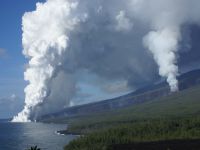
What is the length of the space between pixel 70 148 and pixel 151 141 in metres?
31.5

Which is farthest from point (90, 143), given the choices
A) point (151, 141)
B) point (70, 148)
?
point (151, 141)

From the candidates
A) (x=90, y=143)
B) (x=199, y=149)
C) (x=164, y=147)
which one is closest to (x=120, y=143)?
(x=90, y=143)

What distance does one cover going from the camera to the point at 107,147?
17088cm

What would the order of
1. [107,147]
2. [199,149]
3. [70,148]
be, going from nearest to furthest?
[199,149] < [107,147] < [70,148]

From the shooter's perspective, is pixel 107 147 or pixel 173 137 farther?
pixel 173 137

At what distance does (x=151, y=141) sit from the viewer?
187 m

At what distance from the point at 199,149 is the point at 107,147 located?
3234 cm

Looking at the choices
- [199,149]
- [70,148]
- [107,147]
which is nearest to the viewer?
[199,149]

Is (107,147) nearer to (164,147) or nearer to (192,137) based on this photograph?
(164,147)

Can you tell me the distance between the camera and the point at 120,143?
187 m

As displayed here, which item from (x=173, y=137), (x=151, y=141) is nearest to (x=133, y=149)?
(x=151, y=141)

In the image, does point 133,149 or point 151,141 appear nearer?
point 133,149

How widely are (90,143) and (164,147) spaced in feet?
111

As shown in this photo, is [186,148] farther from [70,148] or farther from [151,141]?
[70,148]
